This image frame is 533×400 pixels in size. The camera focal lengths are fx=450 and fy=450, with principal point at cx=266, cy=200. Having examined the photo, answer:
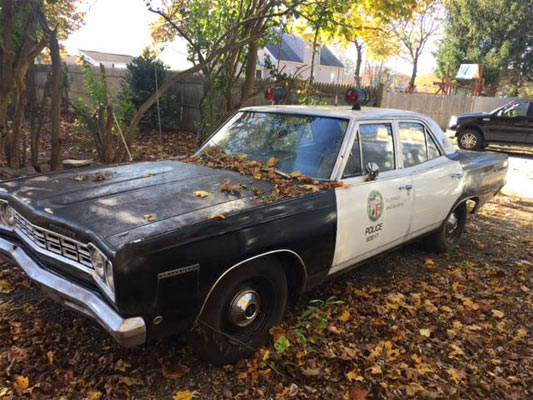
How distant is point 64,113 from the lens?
1702cm

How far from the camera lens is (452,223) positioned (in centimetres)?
561

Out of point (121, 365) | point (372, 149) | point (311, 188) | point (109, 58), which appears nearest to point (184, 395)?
point (121, 365)

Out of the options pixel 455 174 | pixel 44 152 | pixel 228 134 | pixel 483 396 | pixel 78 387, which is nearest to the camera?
pixel 78 387

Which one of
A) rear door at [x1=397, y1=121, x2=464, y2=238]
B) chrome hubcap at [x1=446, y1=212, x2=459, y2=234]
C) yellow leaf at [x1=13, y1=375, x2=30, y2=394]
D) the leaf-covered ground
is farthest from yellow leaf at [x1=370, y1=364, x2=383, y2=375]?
chrome hubcap at [x1=446, y1=212, x2=459, y2=234]

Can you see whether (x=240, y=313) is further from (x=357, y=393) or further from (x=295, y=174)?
(x=295, y=174)

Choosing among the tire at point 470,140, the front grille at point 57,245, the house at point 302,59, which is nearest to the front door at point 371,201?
the front grille at point 57,245

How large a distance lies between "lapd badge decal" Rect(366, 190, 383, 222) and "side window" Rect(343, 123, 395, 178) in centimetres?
23

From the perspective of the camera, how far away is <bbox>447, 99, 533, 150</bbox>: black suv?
15398 mm

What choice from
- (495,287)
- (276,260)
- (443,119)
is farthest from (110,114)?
(443,119)

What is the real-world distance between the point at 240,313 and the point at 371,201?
1.56 meters

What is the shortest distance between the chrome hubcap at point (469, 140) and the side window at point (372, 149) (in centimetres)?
1318

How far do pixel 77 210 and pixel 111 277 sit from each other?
0.71 meters

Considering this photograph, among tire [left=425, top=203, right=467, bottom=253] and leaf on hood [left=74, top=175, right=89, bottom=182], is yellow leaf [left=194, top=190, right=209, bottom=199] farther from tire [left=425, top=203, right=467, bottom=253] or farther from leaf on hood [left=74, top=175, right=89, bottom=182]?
tire [left=425, top=203, right=467, bottom=253]

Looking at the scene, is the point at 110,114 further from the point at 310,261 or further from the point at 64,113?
the point at 64,113
